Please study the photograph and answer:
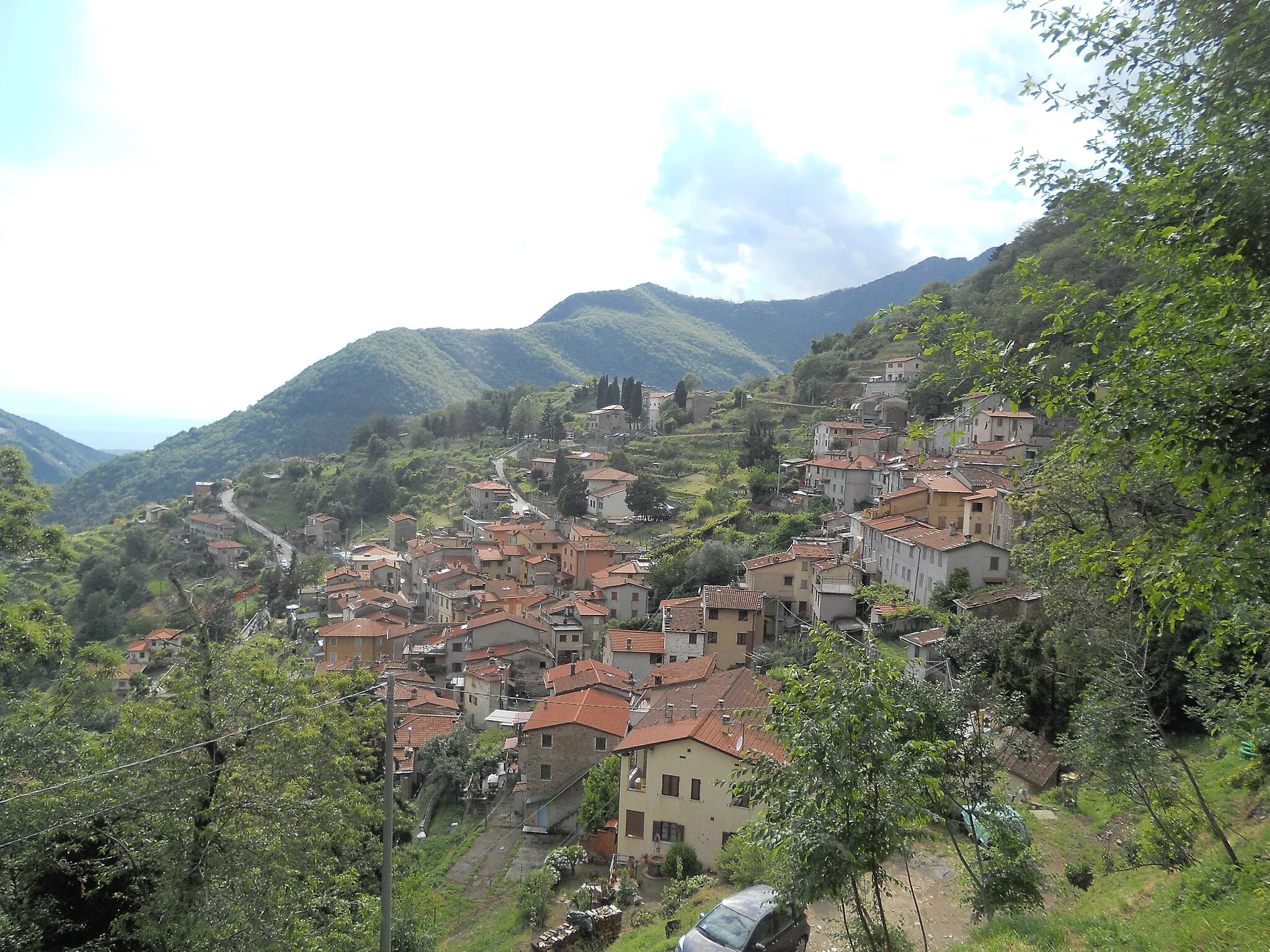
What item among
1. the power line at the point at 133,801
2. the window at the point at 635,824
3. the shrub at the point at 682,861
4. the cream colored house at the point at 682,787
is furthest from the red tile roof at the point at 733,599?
the power line at the point at 133,801

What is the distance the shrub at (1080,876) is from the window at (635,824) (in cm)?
984

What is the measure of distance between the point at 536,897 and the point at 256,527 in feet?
273

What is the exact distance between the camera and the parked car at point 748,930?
9078 mm

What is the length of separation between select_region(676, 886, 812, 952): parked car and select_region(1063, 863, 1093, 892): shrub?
462 centimetres

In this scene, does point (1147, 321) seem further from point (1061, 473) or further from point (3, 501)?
point (3, 501)

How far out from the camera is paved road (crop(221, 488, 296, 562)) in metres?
77.9

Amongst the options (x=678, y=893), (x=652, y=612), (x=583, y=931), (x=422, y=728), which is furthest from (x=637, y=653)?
(x=583, y=931)

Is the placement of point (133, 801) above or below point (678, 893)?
above

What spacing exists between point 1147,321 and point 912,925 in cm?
982

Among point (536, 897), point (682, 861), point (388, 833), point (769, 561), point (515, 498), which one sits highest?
point (388, 833)

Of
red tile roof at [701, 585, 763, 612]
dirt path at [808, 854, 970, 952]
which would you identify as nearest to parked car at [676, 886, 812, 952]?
dirt path at [808, 854, 970, 952]

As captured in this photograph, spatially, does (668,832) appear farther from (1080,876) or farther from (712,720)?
(1080,876)

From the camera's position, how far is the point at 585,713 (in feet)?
82.5

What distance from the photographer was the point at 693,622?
3219cm
